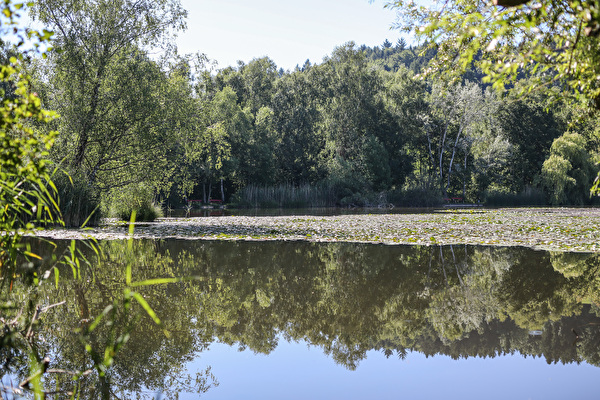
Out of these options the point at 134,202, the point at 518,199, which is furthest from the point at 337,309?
the point at 518,199

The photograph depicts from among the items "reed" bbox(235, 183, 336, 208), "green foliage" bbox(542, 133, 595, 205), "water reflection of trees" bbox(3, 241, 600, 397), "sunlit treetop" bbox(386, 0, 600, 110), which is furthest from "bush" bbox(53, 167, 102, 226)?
"green foliage" bbox(542, 133, 595, 205)

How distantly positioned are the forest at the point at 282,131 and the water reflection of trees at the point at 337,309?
9.78 metres

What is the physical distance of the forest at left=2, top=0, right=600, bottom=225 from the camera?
656 inches

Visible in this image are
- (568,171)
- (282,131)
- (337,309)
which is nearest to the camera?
(337,309)

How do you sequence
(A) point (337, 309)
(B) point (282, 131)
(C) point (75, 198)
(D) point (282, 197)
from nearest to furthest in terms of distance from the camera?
(A) point (337, 309) < (C) point (75, 198) < (D) point (282, 197) < (B) point (282, 131)

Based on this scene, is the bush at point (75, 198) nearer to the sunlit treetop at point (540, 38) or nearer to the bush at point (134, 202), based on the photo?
the bush at point (134, 202)

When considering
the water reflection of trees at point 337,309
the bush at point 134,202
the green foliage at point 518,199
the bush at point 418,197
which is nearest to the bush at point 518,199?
the green foliage at point 518,199

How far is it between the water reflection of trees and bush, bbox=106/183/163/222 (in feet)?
28.9

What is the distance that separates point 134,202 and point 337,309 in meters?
13.2

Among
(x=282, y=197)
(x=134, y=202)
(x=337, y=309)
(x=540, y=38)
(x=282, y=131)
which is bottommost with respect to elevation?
(x=337, y=309)

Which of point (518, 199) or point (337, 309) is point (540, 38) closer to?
point (337, 309)

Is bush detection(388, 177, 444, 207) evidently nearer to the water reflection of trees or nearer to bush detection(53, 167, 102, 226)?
bush detection(53, 167, 102, 226)

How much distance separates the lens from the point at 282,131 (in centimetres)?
4209

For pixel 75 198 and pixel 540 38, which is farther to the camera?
pixel 75 198
